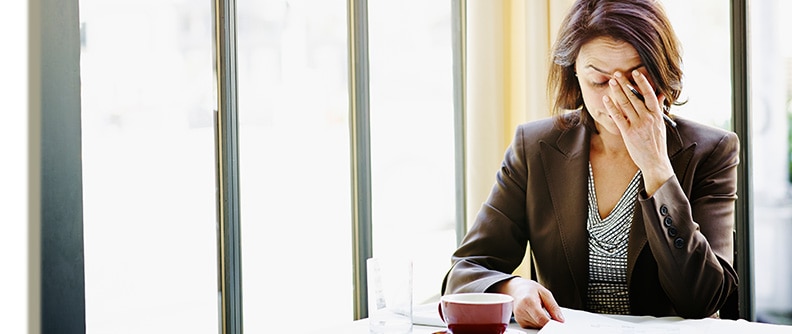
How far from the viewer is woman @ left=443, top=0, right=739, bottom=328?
5.27ft

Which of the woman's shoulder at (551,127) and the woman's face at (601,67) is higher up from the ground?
the woman's face at (601,67)

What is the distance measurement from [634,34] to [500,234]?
0.50 metres

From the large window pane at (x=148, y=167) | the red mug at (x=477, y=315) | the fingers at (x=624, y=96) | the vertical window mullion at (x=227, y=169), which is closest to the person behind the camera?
the red mug at (x=477, y=315)

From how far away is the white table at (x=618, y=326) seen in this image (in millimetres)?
1321

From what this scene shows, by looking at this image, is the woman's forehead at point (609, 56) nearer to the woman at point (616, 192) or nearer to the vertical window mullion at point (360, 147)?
the woman at point (616, 192)

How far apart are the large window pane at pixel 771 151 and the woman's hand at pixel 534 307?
1721mm

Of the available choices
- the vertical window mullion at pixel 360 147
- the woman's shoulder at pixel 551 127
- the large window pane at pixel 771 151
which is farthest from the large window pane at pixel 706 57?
the woman's shoulder at pixel 551 127

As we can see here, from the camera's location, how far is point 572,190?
1812mm

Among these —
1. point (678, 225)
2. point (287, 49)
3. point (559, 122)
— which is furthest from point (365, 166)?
point (678, 225)

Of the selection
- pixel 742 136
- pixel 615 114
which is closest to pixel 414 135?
→ pixel 742 136

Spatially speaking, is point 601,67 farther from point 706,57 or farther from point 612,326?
point 706,57

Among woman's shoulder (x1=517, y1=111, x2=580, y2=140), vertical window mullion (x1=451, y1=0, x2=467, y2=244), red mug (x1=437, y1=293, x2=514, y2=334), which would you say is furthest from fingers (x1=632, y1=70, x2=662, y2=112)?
vertical window mullion (x1=451, y1=0, x2=467, y2=244)

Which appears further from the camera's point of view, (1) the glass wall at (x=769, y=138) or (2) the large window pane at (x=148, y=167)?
(1) the glass wall at (x=769, y=138)
